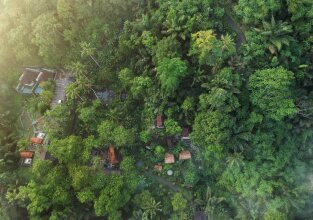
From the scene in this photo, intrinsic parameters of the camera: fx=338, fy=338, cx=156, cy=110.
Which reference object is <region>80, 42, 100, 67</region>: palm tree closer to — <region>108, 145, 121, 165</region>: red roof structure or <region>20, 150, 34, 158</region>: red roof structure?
<region>108, 145, 121, 165</region>: red roof structure

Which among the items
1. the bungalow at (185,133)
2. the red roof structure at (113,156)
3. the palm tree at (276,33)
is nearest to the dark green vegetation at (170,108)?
the palm tree at (276,33)

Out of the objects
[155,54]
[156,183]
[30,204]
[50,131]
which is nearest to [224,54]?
[155,54]

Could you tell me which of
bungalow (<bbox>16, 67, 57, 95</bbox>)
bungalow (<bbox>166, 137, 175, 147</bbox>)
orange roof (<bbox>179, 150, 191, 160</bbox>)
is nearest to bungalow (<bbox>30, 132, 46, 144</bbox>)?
bungalow (<bbox>16, 67, 57, 95</bbox>)

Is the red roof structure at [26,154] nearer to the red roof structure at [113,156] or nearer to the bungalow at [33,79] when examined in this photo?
the bungalow at [33,79]

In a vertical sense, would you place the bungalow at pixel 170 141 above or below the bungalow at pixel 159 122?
below

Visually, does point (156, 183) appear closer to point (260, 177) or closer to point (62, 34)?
point (260, 177)

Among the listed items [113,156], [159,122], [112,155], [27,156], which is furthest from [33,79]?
[159,122]
